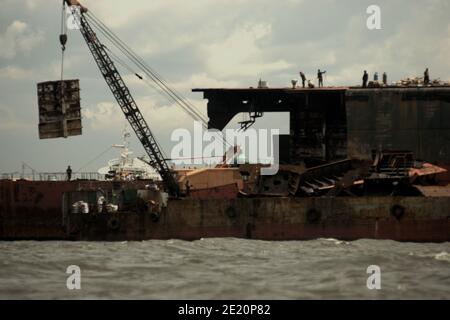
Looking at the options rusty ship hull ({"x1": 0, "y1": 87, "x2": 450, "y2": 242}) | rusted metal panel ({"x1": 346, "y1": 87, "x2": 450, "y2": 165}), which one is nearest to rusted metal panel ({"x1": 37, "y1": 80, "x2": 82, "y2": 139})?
rusty ship hull ({"x1": 0, "y1": 87, "x2": 450, "y2": 242})

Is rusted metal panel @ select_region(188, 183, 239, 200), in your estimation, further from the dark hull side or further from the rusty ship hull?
the dark hull side

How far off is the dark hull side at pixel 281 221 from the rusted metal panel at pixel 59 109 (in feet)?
22.3

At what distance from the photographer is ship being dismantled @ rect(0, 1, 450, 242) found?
4191 cm

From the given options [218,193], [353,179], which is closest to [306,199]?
[353,179]

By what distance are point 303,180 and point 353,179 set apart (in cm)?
353

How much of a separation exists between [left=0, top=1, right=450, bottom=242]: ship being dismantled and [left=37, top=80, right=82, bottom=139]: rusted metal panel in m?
0.08

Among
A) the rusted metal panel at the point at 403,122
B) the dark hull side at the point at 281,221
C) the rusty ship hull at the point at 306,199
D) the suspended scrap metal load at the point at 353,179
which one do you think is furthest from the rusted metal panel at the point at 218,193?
the rusted metal panel at the point at 403,122

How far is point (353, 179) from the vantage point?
43750mm

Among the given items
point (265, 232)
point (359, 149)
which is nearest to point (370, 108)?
point (359, 149)

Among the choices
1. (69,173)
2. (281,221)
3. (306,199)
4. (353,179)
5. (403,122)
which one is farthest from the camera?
(69,173)

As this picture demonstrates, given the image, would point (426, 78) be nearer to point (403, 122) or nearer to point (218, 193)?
point (403, 122)

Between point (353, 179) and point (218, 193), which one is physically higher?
point (353, 179)

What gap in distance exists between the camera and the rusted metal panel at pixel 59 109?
4894 cm

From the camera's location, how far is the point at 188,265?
79.6 feet
